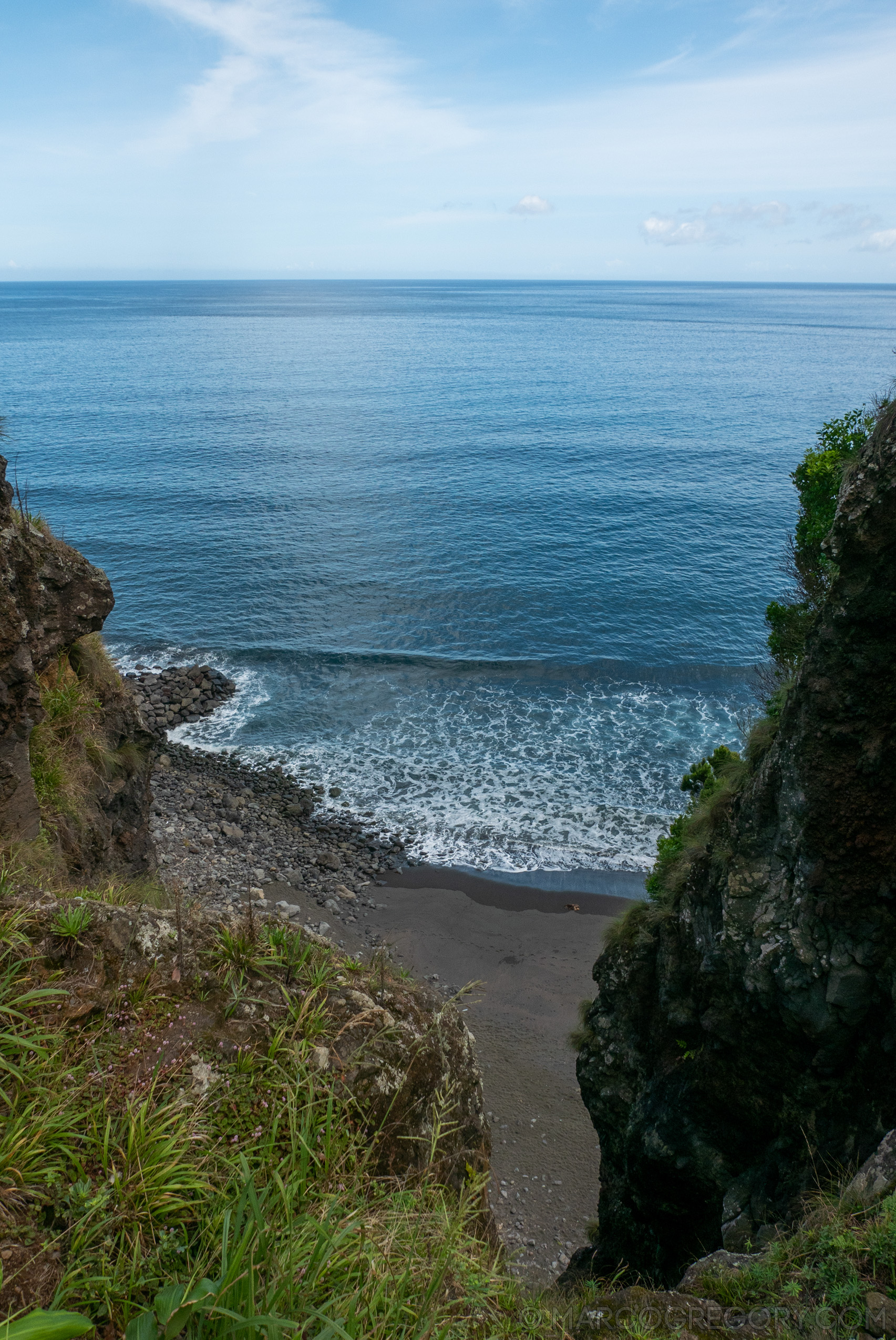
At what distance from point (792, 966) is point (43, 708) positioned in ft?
39.0

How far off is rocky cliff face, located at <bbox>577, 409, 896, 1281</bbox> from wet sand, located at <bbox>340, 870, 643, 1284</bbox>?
8.89 feet

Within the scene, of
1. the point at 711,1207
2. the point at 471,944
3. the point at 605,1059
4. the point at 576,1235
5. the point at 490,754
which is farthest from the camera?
the point at 490,754

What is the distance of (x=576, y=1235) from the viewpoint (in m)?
14.5

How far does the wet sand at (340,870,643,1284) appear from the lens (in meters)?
15.0

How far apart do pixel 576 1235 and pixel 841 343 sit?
16101 cm

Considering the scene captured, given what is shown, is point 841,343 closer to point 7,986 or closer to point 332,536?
point 332,536

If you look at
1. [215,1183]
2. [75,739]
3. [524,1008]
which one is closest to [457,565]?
[524,1008]

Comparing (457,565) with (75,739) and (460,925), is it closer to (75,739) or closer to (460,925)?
(460,925)

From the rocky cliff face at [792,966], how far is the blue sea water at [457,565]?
13971mm

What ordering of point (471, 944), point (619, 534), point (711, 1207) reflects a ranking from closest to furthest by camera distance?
point (711, 1207)
point (471, 944)
point (619, 534)

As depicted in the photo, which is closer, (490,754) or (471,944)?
(471,944)

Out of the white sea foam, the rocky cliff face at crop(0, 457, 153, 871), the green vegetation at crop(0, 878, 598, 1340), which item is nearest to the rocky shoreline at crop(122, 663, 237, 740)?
the white sea foam

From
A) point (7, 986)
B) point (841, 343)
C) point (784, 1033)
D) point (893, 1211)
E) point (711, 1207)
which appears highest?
point (841, 343)

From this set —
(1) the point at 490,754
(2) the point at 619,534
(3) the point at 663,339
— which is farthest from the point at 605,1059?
(3) the point at 663,339
